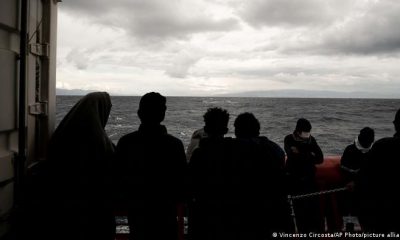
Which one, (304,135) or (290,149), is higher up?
(304,135)

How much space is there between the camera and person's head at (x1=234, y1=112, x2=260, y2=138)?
3062 millimetres

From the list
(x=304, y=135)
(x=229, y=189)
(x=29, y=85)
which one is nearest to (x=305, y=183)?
(x=304, y=135)

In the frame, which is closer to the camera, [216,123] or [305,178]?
[216,123]

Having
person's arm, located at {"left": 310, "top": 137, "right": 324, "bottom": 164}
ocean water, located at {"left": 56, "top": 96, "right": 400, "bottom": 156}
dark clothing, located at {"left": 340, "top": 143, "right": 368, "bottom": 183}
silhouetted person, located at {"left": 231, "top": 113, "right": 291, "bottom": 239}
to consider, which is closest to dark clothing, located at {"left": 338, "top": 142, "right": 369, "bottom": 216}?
dark clothing, located at {"left": 340, "top": 143, "right": 368, "bottom": 183}

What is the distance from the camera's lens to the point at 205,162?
2.79 m

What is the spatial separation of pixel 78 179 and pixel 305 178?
2804mm

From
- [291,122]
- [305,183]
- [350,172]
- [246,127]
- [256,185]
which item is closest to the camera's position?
[256,185]

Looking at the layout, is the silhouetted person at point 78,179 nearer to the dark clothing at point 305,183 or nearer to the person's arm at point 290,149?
the dark clothing at point 305,183

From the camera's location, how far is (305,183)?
4.45 meters

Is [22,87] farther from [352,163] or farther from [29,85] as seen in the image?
[352,163]

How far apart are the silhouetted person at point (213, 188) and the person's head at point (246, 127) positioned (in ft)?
0.86

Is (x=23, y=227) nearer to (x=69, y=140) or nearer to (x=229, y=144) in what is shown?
(x=69, y=140)

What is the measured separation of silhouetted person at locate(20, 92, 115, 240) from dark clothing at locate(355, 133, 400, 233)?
202 cm

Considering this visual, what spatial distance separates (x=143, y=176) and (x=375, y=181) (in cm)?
179
